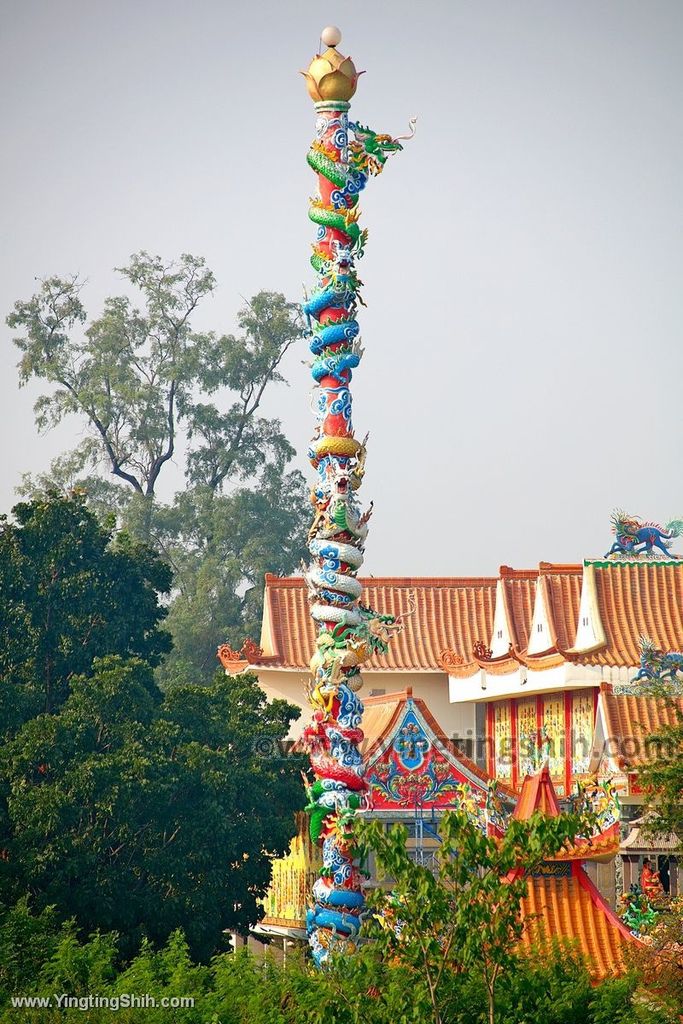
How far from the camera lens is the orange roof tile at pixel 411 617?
975 inches

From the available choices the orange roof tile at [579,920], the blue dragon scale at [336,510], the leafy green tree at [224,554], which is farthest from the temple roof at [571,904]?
the leafy green tree at [224,554]

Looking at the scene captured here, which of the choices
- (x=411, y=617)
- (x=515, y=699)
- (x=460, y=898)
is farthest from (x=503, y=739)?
(x=460, y=898)

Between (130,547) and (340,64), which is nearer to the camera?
(340,64)

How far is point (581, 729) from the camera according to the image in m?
21.3

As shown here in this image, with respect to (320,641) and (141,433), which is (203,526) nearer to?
(141,433)

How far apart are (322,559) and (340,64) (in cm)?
381

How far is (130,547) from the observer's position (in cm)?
1866

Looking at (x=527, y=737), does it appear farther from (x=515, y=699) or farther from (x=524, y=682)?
(x=524, y=682)

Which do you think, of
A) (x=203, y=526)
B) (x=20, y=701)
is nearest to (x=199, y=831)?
(x=20, y=701)

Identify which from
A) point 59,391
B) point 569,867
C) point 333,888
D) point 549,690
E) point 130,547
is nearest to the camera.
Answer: point 569,867

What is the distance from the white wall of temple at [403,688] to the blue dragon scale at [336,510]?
10.2 metres

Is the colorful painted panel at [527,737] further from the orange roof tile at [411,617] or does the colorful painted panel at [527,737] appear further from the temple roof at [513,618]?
the orange roof tile at [411,617]

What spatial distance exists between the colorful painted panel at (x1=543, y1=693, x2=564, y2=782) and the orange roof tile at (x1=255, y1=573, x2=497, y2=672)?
2680 millimetres

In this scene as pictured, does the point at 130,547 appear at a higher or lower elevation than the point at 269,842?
higher
